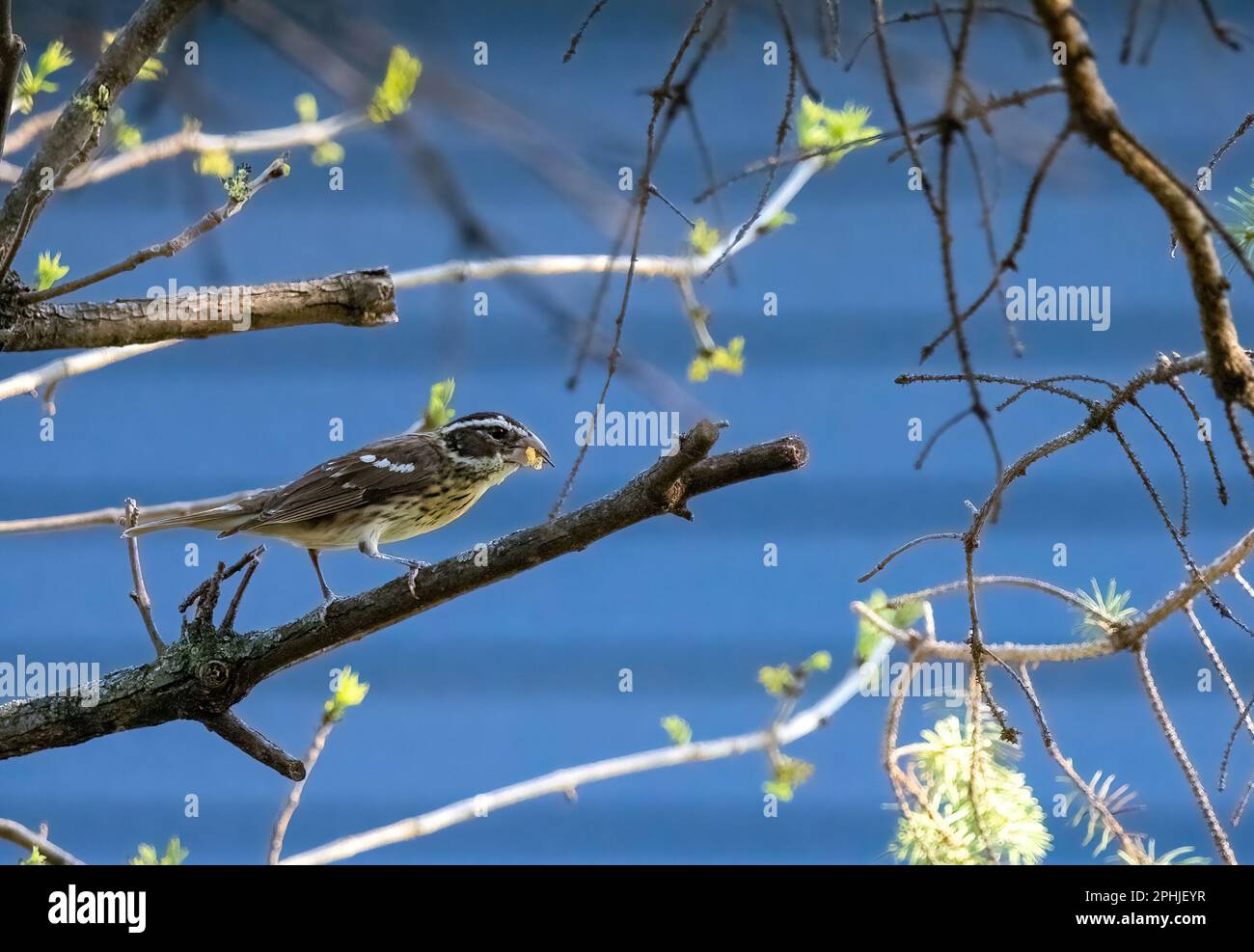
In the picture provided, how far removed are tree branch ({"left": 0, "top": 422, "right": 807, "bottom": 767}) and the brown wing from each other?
0.98m

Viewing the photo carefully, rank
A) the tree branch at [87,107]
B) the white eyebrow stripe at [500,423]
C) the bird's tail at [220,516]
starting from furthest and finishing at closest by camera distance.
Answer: the white eyebrow stripe at [500,423]
the bird's tail at [220,516]
the tree branch at [87,107]

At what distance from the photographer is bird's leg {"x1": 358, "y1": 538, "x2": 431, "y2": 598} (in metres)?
2.35

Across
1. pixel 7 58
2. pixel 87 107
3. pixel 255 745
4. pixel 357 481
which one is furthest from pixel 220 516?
pixel 7 58

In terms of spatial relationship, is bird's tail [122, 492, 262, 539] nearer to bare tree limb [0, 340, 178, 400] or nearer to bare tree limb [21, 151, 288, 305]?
bare tree limb [0, 340, 178, 400]

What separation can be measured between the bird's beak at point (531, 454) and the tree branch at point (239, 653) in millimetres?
1229

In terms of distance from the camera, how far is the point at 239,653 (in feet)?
7.89

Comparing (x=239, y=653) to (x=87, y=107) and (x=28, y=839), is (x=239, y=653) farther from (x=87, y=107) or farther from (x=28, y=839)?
(x=87, y=107)

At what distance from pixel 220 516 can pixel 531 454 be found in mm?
871

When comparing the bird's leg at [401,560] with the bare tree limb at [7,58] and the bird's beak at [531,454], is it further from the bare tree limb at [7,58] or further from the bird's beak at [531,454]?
the bare tree limb at [7,58]

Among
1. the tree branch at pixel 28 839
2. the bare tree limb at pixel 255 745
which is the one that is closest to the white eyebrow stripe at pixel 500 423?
the bare tree limb at pixel 255 745

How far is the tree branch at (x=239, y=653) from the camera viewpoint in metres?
2.22

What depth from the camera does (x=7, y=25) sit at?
1.90 m

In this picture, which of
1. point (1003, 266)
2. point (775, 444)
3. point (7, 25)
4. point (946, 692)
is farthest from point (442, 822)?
point (1003, 266)
